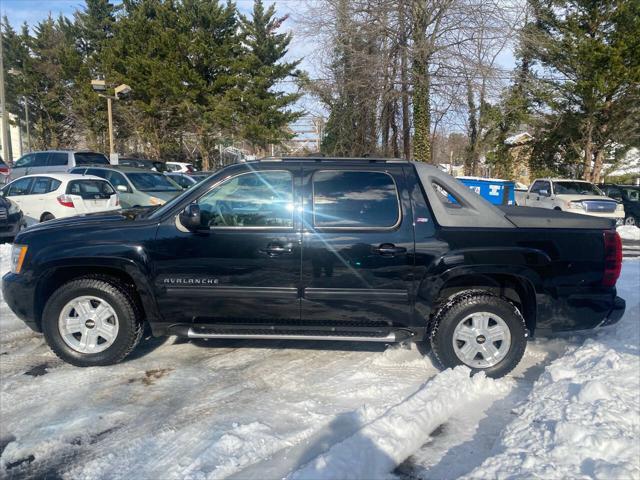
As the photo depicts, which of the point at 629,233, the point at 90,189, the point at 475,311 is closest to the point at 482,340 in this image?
the point at 475,311

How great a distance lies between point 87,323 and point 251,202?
5.82 feet

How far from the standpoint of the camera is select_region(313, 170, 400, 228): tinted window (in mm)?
4168

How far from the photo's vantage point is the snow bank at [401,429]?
2863 millimetres

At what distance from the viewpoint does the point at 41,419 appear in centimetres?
354

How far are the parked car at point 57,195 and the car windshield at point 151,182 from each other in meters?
1.59

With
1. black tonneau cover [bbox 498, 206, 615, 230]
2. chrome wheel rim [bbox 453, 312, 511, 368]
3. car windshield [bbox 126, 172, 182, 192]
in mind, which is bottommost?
chrome wheel rim [bbox 453, 312, 511, 368]

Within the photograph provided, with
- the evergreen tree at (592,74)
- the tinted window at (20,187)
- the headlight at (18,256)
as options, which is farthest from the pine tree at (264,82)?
the headlight at (18,256)

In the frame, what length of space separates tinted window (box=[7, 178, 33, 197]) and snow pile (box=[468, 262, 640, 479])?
1269 cm

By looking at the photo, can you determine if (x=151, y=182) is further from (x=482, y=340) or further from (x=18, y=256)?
(x=482, y=340)

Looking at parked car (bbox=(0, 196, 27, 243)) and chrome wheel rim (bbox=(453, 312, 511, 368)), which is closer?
chrome wheel rim (bbox=(453, 312, 511, 368))

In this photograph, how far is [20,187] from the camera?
41.4ft

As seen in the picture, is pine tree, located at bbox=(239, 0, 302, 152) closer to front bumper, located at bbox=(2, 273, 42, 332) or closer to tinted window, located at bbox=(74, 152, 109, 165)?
tinted window, located at bbox=(74, 152, 109, 165)

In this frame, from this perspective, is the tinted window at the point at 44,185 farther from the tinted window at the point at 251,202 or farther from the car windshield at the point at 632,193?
the car windshield at the point at 632,193

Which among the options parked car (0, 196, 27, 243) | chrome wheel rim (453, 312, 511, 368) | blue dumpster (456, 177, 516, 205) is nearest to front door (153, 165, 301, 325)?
chrome wheel rim (453, 312, 511, 368)
